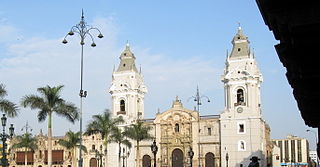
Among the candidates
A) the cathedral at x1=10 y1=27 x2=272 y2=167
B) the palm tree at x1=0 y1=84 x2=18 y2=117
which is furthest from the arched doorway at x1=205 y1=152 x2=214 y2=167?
the palm tree at x1=0 y1=84 x2=18 y2=117

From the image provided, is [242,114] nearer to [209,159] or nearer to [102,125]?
[209,159]

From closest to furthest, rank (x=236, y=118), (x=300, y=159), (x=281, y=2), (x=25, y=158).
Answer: (x=281, y=2) → (x=236, y=118) → (x=25, y=158) → (x=300, y=159)

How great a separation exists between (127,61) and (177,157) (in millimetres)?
18285

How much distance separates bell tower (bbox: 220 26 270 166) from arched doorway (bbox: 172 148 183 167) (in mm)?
6866

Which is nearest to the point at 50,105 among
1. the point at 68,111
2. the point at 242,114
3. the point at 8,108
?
the point at 68,111

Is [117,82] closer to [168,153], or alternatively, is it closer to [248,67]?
[168,153]

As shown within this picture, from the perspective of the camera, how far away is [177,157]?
73188mm

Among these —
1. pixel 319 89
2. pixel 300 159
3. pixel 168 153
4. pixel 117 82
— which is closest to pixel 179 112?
pixel 168 153

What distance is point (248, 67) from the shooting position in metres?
69.7

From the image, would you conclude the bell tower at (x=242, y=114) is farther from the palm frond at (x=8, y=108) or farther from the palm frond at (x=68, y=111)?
the palm frond at (x=8, y=108)

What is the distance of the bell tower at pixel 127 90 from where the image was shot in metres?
76.8

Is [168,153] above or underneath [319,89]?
underneath

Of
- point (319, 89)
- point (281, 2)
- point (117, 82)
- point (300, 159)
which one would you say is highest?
point (117, 82)

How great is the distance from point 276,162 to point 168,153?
20428 millimetres
